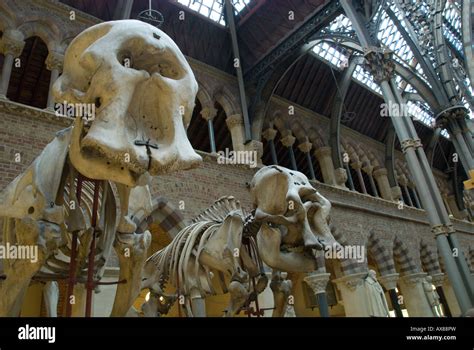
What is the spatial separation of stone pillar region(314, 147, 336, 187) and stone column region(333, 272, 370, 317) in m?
3.57

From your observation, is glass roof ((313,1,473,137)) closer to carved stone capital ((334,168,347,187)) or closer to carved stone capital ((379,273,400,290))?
carved stone capital ((334,168,347,187))

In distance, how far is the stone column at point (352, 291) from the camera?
1191 centimetres

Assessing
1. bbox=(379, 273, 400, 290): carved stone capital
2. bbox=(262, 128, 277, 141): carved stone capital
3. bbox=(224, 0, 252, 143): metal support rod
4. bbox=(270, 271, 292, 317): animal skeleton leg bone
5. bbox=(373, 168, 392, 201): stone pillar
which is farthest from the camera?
bbox=(373, 168, 392, 201): stone pillar

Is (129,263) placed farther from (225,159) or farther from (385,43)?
(385,43)

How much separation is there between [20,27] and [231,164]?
6288 millimetres

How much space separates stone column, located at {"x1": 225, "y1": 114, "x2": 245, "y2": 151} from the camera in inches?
483

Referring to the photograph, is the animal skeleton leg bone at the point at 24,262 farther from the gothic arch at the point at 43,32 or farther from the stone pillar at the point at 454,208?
the stone pillar at the point at 454,208

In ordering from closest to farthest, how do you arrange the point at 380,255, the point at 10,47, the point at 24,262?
the point at 24,262
the point at 10,47
the point at 380,255

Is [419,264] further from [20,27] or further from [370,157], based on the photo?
[20,27]

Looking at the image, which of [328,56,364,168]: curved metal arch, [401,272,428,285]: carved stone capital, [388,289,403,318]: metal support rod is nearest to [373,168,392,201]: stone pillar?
[328,56,364,168]: curved metal arch

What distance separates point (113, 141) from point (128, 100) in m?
0.27

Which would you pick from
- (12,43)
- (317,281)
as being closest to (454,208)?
(317,281)

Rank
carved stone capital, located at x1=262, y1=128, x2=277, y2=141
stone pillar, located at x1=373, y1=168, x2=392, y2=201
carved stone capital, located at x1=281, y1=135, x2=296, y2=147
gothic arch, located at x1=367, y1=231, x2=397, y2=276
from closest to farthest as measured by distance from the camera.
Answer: gothic arch, located at x1=367, y1=231, x2=397, y2=276 < carved stone capital, located at x1=262, y1=128, x2=277, y2=141 < carved stone capital, located at x1=281, y1=135, x2=296, y2=147 < stone pillar, located at x1=373, y1=168, x2=392, y2=201

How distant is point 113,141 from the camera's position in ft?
5.08
